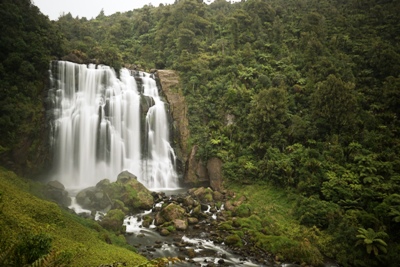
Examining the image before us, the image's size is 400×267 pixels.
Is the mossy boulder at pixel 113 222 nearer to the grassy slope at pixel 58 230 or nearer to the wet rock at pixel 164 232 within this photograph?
the grassy slope at pixel 58 230

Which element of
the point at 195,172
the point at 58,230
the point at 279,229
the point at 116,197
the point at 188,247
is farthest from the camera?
the point at 195,172

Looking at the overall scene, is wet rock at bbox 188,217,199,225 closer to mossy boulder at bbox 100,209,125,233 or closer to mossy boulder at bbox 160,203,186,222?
mossy boulder at bbox 160,203,186,222

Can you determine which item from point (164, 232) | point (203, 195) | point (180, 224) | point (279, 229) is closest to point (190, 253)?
point (164, 232)

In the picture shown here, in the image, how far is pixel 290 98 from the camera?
1208 inches

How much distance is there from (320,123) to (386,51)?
1408 cm

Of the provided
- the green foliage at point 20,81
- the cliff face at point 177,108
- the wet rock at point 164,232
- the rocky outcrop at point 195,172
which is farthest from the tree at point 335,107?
the green foliage at point 20,81

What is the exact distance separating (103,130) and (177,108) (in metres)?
9.86

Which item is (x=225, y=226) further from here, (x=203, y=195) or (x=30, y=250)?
(x=30, y=250)

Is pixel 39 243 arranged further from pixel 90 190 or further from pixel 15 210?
pixel 90 190

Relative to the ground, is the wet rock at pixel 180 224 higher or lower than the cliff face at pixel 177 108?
lower

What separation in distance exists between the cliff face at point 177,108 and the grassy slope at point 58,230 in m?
18.0

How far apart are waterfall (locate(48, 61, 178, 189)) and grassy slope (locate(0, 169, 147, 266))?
14014 millimetres

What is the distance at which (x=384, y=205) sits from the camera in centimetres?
1672

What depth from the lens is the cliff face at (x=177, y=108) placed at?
32469 millimetres
